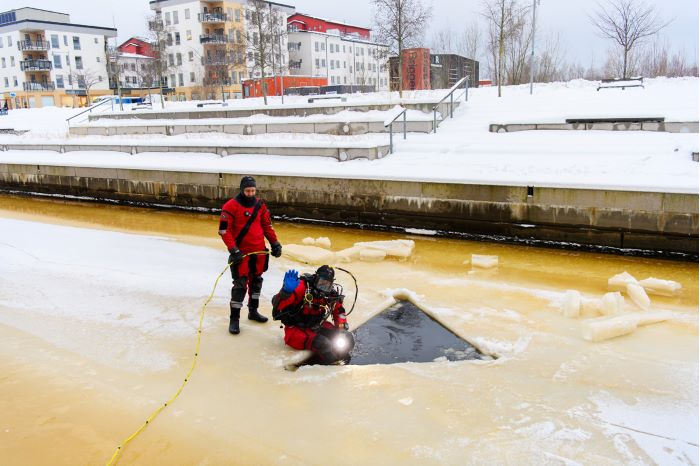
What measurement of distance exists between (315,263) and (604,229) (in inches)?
216

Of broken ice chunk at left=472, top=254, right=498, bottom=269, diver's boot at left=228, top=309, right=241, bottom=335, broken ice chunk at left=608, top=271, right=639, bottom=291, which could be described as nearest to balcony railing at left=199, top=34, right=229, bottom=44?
broken ice chunk at left=472, top=254, right=498, bottom=269

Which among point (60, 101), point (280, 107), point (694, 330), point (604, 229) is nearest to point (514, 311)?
point (694, 330)

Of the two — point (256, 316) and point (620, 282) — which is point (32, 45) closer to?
point (256, 316)

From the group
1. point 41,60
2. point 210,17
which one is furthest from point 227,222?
point 41,60

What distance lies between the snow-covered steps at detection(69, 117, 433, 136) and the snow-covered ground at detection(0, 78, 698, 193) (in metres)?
0.59

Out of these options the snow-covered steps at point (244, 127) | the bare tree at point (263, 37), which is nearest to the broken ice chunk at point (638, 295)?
the snow-covered steps at point (244, 127)

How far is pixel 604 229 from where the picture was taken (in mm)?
9875

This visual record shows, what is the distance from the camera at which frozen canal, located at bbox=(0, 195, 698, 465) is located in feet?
12.4

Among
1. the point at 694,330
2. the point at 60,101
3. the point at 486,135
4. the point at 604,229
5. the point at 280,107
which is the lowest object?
the point at 694,330

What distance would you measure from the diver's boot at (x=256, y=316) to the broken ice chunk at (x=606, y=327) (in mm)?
3553

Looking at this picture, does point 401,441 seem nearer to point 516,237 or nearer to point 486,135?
point 516,237

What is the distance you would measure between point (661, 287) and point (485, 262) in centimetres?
260

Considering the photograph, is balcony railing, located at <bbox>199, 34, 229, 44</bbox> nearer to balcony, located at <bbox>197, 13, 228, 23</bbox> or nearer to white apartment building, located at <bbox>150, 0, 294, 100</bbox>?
white apartment building, located at <bbox>150, 0, 294, 100</bbox>

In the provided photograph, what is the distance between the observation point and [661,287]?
756cm
